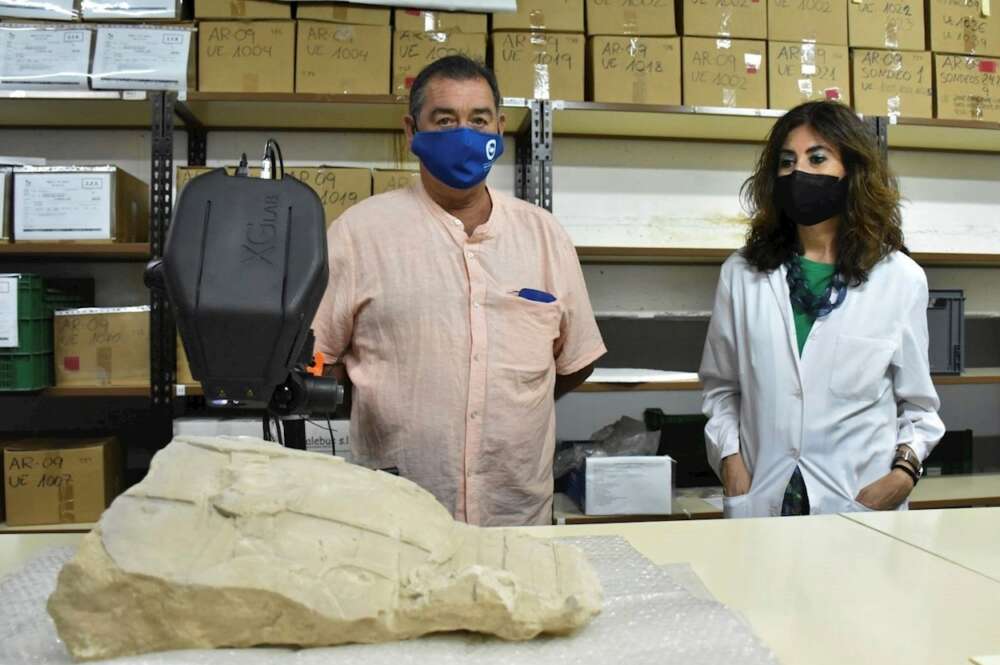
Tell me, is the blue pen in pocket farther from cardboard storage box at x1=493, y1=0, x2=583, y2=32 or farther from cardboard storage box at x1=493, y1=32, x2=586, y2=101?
cardboard storage box at x1=493, y1=0, x2=583, y2=32

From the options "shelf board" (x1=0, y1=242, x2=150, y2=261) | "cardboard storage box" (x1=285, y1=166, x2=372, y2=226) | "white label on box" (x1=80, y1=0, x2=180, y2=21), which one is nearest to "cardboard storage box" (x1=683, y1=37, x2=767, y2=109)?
"cardboard storage box" (x1=285, y1=166, x2=372, y2=226)

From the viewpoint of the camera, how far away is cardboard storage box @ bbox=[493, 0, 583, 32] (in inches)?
91.4

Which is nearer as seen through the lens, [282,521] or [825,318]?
[282,521]

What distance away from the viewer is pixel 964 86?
2.51 m

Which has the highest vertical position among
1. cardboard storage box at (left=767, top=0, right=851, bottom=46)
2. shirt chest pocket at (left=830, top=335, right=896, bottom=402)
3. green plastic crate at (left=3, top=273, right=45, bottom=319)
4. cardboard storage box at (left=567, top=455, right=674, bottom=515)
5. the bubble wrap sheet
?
cardboard storage box at (left=767, top=0, right=851, bottom=46)

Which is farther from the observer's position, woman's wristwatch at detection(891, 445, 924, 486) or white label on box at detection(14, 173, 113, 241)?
white label on box at detection(14, 173, 113, 241)

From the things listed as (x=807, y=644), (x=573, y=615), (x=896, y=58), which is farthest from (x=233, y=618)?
(x=896, y=58)

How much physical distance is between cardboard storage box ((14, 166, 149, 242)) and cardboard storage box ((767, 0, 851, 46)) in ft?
6.60

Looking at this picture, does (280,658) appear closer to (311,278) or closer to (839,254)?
(311,278)

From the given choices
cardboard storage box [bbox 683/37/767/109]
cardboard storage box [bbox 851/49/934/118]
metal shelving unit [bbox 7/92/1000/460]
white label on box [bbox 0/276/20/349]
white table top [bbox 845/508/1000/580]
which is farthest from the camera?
cardboard storage box [bbox 851/49/934/118]

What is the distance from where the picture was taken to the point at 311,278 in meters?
0.78

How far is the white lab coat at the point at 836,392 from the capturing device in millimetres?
1450

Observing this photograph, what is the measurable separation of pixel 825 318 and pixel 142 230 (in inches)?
75.4

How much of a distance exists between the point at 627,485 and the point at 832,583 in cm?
130
